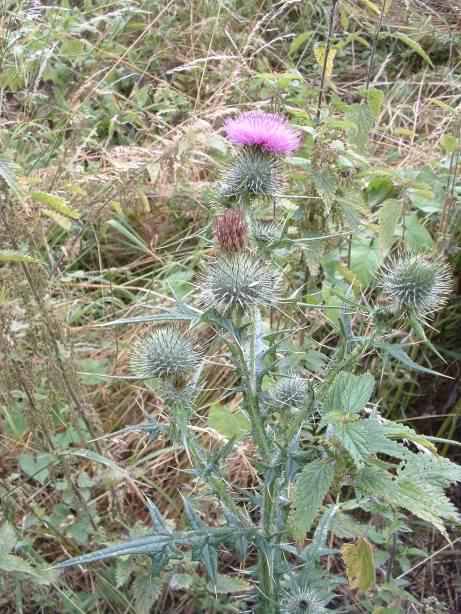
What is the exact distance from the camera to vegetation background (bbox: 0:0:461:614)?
2141mm

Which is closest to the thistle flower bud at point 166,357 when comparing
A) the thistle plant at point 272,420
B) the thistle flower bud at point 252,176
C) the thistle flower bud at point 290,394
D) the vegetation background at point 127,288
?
the thistle plant at point 272,420

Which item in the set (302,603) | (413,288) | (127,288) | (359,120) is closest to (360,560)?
(302,603)

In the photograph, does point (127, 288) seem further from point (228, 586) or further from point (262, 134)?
point (228, 586)

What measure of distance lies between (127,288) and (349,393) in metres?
1.70

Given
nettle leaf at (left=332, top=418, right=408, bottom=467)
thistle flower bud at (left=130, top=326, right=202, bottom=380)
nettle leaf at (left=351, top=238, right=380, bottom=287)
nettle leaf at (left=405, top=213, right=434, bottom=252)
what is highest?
nettle leaf at (left=332, top=418, right=408, bottom=467)

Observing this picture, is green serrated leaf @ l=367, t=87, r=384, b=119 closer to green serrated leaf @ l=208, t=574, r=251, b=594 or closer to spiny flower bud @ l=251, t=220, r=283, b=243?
spiny flower bud @ l=251, t=220, r=283, b=243

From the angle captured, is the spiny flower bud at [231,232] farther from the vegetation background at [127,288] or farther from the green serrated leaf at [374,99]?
the green serrated leaf at [374,99]

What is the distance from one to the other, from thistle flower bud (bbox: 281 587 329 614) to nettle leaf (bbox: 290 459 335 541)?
38 centimetres

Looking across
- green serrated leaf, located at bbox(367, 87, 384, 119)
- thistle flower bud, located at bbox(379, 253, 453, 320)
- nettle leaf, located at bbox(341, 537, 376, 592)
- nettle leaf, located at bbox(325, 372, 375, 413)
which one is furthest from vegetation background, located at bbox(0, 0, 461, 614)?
nettle leaf, located at bbox(341, 537, 376, 592)

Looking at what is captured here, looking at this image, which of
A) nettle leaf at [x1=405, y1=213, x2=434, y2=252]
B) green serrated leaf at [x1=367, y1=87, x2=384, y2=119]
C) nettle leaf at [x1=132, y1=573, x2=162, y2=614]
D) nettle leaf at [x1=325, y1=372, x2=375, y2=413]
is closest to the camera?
nettle leaf at [x1=325, y1=372, x2=375, y2=413]

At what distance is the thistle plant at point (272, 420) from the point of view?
150cm

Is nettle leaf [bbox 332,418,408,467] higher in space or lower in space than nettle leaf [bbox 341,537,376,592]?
higher

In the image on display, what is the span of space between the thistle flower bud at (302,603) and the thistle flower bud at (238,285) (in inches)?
30.2

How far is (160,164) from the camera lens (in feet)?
9.29
